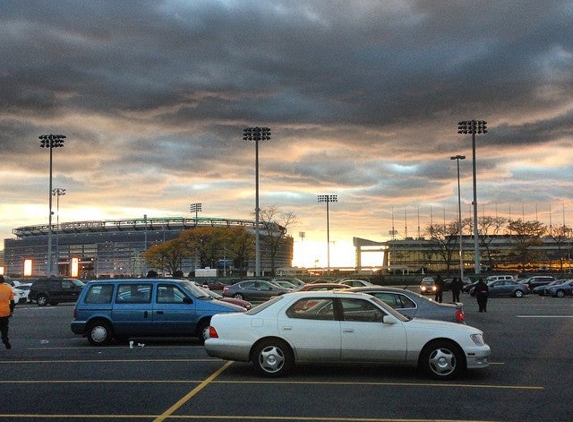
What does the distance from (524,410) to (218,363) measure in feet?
19.8

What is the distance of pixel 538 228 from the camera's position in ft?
363

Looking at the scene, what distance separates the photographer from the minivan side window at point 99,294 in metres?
15.9

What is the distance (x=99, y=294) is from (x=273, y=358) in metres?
6.88

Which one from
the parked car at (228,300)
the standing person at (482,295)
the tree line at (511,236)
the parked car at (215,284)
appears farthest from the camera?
the tree line at (511,236)

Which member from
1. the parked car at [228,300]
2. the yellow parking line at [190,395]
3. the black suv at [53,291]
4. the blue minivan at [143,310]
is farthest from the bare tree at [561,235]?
the yellow parking line at [190,395]

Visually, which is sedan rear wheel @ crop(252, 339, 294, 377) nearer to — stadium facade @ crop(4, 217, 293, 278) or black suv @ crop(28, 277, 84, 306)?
black suv @ crop(28, 277, 84, 306)

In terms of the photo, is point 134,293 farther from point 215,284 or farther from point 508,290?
point 215,284

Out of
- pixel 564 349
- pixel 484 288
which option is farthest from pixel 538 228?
pixel 564 349

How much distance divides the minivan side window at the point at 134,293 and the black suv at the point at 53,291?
2410 centimetres

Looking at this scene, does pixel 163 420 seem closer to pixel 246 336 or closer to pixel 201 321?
pixel 246 336

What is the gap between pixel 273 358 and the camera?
421 inches

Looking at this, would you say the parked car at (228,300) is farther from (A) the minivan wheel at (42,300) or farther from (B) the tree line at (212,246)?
(B) the tree line at (212,246)

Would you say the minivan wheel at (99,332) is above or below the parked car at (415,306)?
below

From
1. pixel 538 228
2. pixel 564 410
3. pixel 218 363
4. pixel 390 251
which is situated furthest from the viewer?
pixel 390 251
